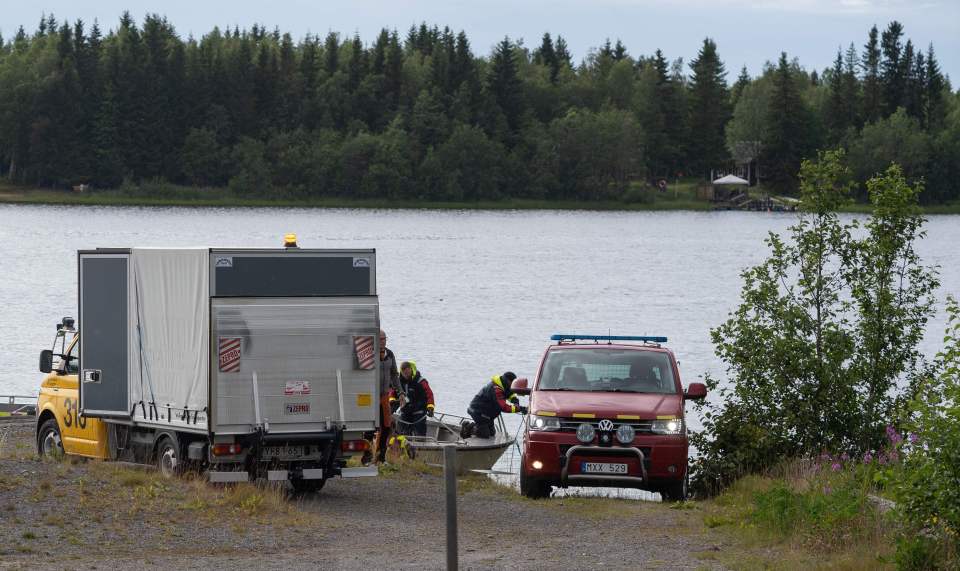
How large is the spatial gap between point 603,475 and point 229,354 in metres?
4.37

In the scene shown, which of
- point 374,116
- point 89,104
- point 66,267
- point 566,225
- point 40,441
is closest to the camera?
point 40,441

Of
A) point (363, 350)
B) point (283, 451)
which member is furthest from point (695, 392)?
point (283, 451)

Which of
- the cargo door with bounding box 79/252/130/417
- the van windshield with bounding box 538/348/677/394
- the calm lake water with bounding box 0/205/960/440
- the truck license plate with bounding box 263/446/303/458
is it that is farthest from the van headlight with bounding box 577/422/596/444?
the calm lake water with bounding box 0/205/960/440

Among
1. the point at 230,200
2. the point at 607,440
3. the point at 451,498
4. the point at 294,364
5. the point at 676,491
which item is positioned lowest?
the point at 676,491

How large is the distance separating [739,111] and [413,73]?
1490 inches

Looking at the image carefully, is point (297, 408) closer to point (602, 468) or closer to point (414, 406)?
point (602, 468)

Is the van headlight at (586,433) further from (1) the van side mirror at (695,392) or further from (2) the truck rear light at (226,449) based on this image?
(2) the truck rear light at (226,449)

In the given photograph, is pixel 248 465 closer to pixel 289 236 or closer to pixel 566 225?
pixel 289 236

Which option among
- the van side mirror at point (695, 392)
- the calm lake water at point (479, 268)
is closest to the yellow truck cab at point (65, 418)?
the van side mirror at point (695, 392)

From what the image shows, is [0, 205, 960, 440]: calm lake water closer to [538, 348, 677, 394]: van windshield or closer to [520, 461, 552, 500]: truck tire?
[538, 348, 677, 394]: van windshield

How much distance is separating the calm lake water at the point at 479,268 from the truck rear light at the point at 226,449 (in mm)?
17482

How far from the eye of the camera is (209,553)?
12500 millimetres

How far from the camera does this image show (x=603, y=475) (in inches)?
631

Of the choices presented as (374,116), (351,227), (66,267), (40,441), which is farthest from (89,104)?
(40,441)
